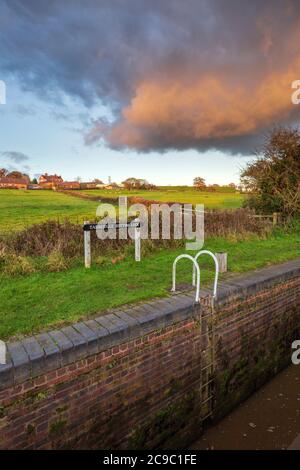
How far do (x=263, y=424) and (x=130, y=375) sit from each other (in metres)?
2.77

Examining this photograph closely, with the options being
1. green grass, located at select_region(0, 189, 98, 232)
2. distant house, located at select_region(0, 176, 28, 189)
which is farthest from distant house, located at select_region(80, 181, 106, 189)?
green grass, located at select_region(0, 189, 98, 232)

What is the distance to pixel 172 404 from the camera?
4121 millimetres

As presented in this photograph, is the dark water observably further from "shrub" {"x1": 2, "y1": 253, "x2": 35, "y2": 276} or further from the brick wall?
"shrub" {"x1": 2, "y1": 253, "x2": 35, "y2": 276}

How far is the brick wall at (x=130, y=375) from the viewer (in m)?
2.87

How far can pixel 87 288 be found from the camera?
5.34 m

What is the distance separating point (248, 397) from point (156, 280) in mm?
2704

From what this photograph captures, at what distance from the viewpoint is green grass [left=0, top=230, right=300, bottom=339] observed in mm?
3998

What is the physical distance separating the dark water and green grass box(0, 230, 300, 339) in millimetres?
2294

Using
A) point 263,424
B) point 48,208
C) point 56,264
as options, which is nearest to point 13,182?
point 48,208

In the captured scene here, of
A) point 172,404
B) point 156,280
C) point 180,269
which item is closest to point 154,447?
point 172,404

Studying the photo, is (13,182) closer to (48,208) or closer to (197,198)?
(197,198)

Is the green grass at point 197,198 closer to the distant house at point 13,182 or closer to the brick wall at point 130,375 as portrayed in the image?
the brick wall at point 130,375

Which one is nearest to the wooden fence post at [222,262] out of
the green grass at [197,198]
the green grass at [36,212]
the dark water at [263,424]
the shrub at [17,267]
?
the dark water at [263,424]
